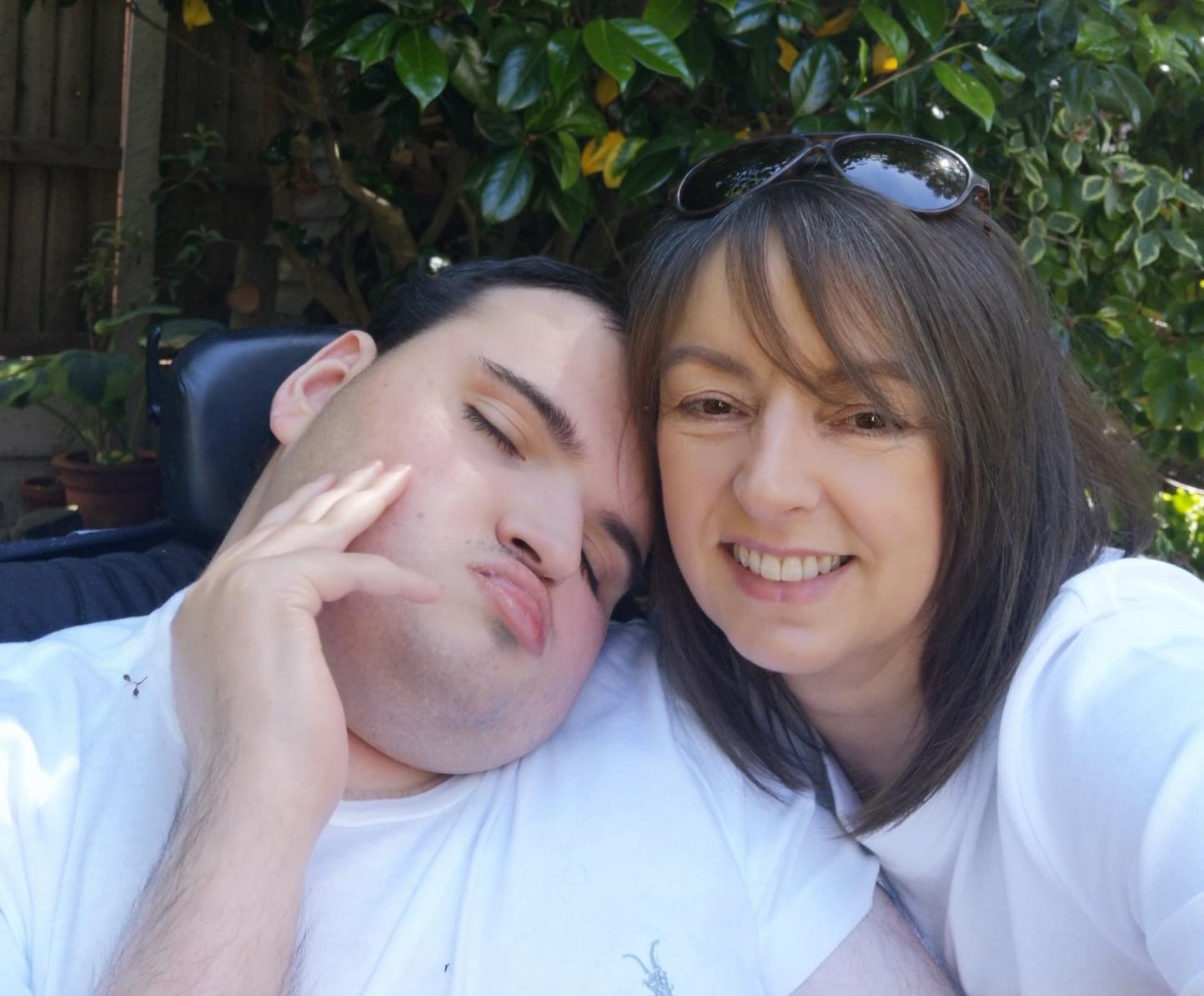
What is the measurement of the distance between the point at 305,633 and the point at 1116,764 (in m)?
0.90

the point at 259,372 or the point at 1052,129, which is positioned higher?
the point at 1052,129

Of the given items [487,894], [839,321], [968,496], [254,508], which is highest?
[839,321]

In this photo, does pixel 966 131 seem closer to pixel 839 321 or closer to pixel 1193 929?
pixel 839 321

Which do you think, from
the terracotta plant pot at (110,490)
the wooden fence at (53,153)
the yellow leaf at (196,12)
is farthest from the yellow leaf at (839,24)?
the wooden fence at (53,153)

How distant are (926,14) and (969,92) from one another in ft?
0.53

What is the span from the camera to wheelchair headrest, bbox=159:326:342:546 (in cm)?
203

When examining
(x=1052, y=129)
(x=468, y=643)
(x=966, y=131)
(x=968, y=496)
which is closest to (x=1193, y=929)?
(x=968, y=496)

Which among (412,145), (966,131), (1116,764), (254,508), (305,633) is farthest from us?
(412,145)

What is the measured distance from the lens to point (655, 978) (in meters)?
1.37

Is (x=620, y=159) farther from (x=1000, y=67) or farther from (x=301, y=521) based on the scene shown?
(x=301, y=521)

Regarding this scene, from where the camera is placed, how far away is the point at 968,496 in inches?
56.3

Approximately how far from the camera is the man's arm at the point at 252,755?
1134mm

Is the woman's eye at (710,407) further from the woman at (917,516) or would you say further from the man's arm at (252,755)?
the man's arm at (252,755)

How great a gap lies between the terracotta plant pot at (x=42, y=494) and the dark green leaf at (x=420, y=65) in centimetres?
309
